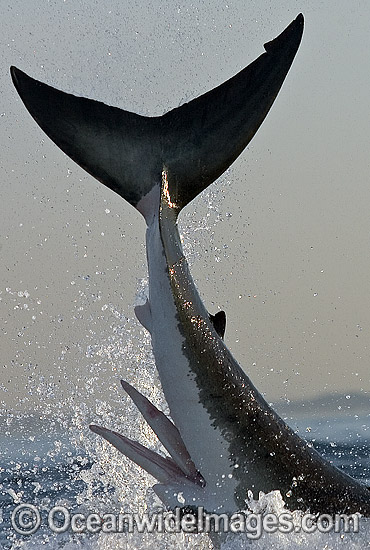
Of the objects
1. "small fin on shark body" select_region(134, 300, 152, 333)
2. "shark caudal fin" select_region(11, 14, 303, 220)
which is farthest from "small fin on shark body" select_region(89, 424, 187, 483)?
"shark caudal fin" select_region(11, 14, 303, 220)

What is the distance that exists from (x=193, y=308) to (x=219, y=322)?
1.57 feet

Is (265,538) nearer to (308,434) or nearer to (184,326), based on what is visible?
(184,326)

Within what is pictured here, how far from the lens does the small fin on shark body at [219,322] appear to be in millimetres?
8509

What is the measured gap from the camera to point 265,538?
323 inches

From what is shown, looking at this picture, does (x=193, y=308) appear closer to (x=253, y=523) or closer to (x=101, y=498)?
(x=253, y=523)

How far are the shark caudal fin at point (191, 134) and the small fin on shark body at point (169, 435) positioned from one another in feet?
5.89

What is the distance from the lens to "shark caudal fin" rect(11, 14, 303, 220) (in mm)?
8156

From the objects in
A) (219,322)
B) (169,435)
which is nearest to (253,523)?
(169,435)

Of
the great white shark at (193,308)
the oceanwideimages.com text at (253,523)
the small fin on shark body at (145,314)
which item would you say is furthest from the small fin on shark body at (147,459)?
the small fin on shark body at (145,314)

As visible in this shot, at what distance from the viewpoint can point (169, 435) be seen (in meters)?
8.43

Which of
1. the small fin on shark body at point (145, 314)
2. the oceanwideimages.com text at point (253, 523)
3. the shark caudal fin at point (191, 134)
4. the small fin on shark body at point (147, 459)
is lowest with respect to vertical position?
the oceanwideimages.com text at point (253, 523)

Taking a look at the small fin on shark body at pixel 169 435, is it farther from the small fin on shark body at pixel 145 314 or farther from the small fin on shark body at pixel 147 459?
the small fin on shark body at pixel 145 314

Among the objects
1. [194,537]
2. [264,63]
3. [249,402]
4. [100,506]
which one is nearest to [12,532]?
[100,506]

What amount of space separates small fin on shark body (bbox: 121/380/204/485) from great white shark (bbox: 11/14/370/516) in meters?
0.01
